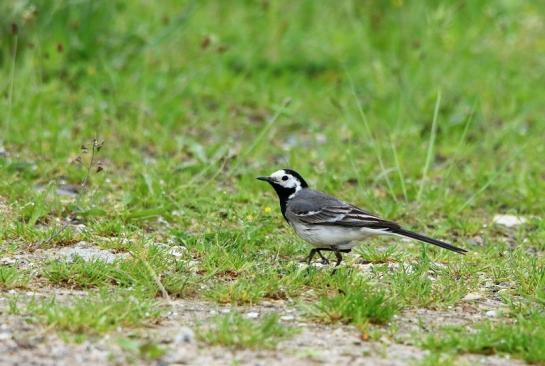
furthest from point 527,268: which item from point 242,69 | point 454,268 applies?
point 242,69

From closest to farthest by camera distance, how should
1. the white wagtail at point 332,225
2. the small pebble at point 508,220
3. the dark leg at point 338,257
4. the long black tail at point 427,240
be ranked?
the long black tail at point 427,240
the white wagtail at point 332,225
the dark leg at point 338,257
the small pebble at point 508,220

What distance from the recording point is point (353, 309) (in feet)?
18.2

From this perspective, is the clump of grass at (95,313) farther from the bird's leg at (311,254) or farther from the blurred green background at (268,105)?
the blurred green background at (268,105)

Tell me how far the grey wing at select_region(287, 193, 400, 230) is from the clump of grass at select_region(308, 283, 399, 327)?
1.01 metres

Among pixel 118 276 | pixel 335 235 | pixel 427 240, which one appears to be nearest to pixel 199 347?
pixel 118 276

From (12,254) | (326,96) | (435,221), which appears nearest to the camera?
(12,254)

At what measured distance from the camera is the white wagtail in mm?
6598

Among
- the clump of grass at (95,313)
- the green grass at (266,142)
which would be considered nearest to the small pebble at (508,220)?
the green grass at (266,142)

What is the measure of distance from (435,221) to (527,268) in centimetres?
152

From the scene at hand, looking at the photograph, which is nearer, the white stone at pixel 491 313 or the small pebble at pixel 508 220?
the white stone at pixel 491 313

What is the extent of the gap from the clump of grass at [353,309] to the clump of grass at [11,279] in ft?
5.24

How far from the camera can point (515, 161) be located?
30.9 feet

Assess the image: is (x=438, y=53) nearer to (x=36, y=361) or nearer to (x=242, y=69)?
(x=242, y=69)

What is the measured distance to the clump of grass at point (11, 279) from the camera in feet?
19.2
